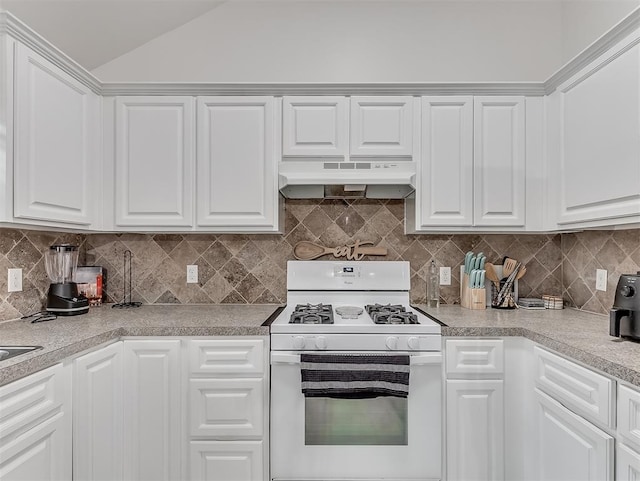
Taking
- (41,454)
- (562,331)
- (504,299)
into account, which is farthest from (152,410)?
(504,299)

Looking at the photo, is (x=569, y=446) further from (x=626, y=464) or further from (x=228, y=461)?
(x=228, y=461)

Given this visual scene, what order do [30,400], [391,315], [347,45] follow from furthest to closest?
[347,45], [391,315], [30,400]

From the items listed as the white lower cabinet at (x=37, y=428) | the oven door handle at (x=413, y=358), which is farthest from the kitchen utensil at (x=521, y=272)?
the white lower cabinet at (x=37, y=428)

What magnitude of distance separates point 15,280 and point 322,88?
76.6 inches

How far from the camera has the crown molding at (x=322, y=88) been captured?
90.4 inches

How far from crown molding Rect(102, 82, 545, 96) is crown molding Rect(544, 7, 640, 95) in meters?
0.14

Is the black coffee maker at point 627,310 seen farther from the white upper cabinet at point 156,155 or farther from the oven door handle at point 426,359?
the white upper cabinet at point 156,155

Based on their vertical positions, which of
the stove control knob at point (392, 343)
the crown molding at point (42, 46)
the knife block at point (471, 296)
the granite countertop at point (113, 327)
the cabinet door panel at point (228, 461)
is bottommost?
the cabinet door panel at point (228, 461)

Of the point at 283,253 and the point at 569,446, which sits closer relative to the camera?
the point at 569,446

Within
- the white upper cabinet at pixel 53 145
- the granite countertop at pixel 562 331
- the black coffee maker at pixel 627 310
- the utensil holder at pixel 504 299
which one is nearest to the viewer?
the granite countertop at pixel 562 331

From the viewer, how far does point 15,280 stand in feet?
6.77

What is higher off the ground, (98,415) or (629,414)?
(629,414)

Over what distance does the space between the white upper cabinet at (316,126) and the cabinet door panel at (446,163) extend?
478mm

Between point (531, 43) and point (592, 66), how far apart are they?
954mm
